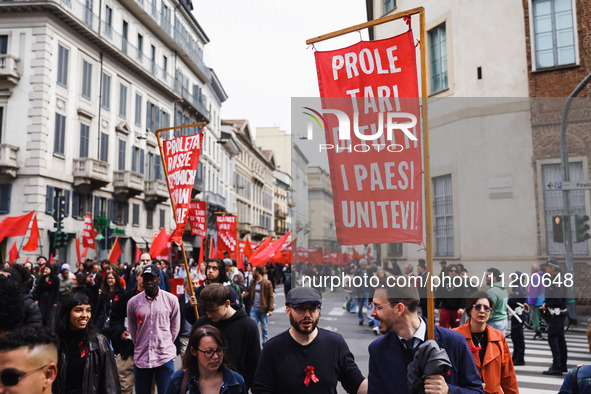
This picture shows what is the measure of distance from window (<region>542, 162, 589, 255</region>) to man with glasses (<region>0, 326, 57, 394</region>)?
10.1 meters

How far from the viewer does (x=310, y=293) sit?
367cm

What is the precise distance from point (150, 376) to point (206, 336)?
8.88 ft

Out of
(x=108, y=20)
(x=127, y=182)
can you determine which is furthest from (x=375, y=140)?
(x=108, y=20)

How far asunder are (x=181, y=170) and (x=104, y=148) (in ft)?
79.3

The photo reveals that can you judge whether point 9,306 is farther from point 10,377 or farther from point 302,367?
point 302,367

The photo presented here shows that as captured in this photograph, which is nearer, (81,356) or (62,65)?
(81,356)

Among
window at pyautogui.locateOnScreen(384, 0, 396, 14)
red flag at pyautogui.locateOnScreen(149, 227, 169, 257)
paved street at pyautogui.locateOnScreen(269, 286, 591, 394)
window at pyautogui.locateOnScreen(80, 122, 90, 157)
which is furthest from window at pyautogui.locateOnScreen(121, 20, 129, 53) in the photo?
window at pyautogui.locateOnScreen(384, 0, 396, 14)

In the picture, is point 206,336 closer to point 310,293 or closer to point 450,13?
point 310,293

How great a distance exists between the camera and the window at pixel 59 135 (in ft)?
87.9

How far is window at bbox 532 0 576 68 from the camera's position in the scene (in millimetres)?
12531

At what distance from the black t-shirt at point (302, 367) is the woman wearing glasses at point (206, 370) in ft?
0.63

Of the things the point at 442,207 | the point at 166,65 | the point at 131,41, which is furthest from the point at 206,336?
the point at 166,65

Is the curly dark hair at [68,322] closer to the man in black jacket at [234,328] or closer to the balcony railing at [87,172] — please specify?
the man in black jacket at [234,328]

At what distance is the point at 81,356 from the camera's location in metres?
4.14
